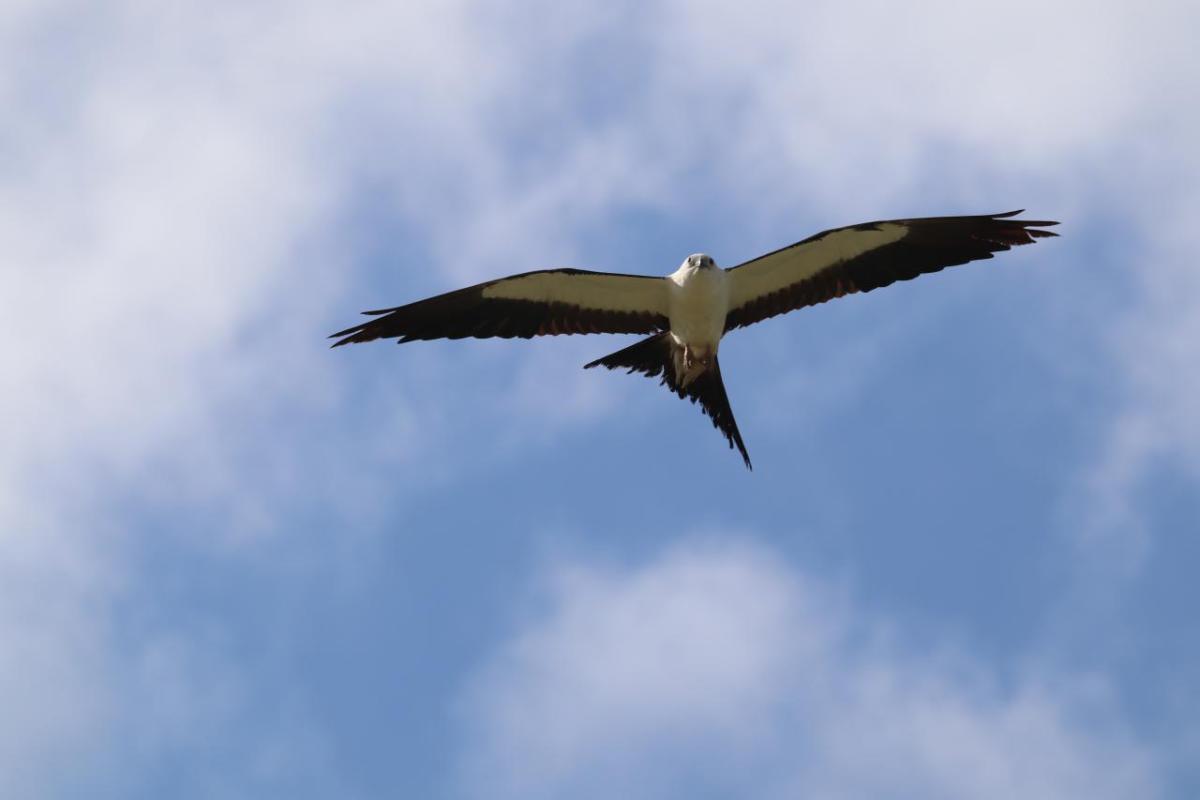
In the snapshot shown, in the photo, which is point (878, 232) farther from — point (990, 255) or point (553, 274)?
point (553, 274)

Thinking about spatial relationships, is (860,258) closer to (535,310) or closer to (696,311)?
(696,311)

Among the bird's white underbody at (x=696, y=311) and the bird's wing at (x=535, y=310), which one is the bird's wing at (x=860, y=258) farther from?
the bird's wing at (x=535, y=310)

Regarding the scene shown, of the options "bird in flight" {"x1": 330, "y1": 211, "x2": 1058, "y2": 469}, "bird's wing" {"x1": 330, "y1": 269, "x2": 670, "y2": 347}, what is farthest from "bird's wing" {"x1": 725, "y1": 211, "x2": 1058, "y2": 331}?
"bird's wing" {"x1": 330, "y1": 269, "x2": 670, "y2": 347}

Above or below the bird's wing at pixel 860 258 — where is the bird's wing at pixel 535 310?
below

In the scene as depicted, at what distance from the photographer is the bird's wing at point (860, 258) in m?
17.1

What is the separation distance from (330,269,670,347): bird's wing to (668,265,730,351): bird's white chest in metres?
0.20

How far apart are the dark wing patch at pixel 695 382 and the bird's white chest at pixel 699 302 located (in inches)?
11.6

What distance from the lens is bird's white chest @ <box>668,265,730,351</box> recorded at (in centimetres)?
1719

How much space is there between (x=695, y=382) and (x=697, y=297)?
0.83 meters

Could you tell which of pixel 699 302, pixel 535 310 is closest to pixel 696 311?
pixel 699 302

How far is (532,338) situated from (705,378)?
5.62ft

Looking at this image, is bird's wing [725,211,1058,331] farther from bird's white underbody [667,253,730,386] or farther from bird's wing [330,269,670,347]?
bird's wing [330,269,670,347]

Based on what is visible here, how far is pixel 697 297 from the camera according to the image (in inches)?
678

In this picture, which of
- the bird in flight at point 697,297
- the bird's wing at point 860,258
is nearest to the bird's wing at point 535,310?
the bird in flight at point 697,297
